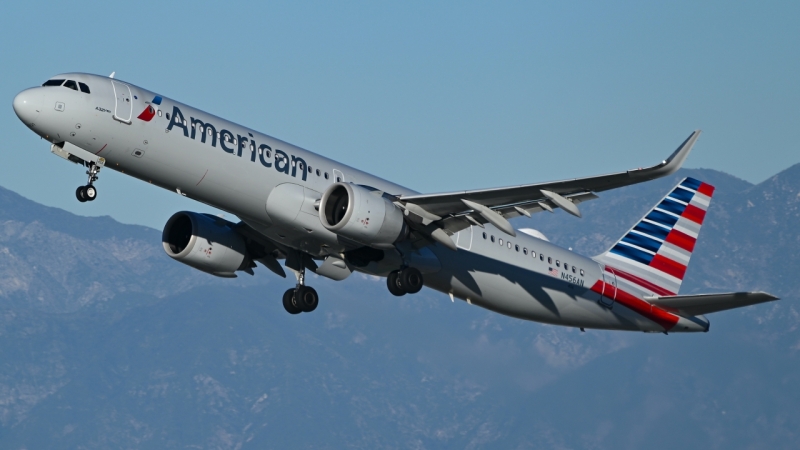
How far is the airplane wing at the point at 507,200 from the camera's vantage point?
1259 inches

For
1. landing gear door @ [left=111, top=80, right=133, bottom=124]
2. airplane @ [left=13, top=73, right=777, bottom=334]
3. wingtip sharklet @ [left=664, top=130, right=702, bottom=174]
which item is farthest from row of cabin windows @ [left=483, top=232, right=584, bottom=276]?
landing gear door @ [left=111, top=80, right=133, bottom=124]

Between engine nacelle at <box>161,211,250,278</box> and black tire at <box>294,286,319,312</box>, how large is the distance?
2.21m

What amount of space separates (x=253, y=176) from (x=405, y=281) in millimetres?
6212

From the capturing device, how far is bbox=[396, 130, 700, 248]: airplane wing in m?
32.0

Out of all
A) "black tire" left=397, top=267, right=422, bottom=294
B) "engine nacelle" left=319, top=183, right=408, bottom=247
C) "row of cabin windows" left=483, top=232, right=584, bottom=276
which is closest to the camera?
"engine nacelle" left=319, top=183, right=408, bottom=247

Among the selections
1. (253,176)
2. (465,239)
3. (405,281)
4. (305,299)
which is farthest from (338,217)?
(305,299)

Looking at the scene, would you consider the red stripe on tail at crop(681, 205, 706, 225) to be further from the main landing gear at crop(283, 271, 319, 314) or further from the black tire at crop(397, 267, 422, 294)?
the main landing gear at crop(283, 271, 319, 314)

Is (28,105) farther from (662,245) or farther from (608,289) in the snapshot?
(662,245)

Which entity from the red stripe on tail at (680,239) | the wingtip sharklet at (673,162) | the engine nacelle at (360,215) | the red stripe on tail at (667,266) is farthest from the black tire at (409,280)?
the red stripe on tail at (680,239)

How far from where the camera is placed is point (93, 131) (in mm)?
33281

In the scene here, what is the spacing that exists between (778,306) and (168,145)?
174685 millimetres

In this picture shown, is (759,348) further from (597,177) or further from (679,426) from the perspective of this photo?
(597,177)

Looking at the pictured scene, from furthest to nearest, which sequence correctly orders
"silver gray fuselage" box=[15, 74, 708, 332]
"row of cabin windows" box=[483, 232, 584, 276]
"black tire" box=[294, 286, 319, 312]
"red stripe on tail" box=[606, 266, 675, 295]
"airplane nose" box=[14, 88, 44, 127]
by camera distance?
"red stripe on tail" box=[606, 266, 675, 295], "black tire" box=[294, 286, 319, 312], "row of cabin windows" box=[483, 232, 584, 276], "silver gray fuselage" box=[15, 74, 708, 332], "airplane nose" box=[14, 88, 44, 127]

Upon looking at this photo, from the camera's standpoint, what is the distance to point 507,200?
35.8m
